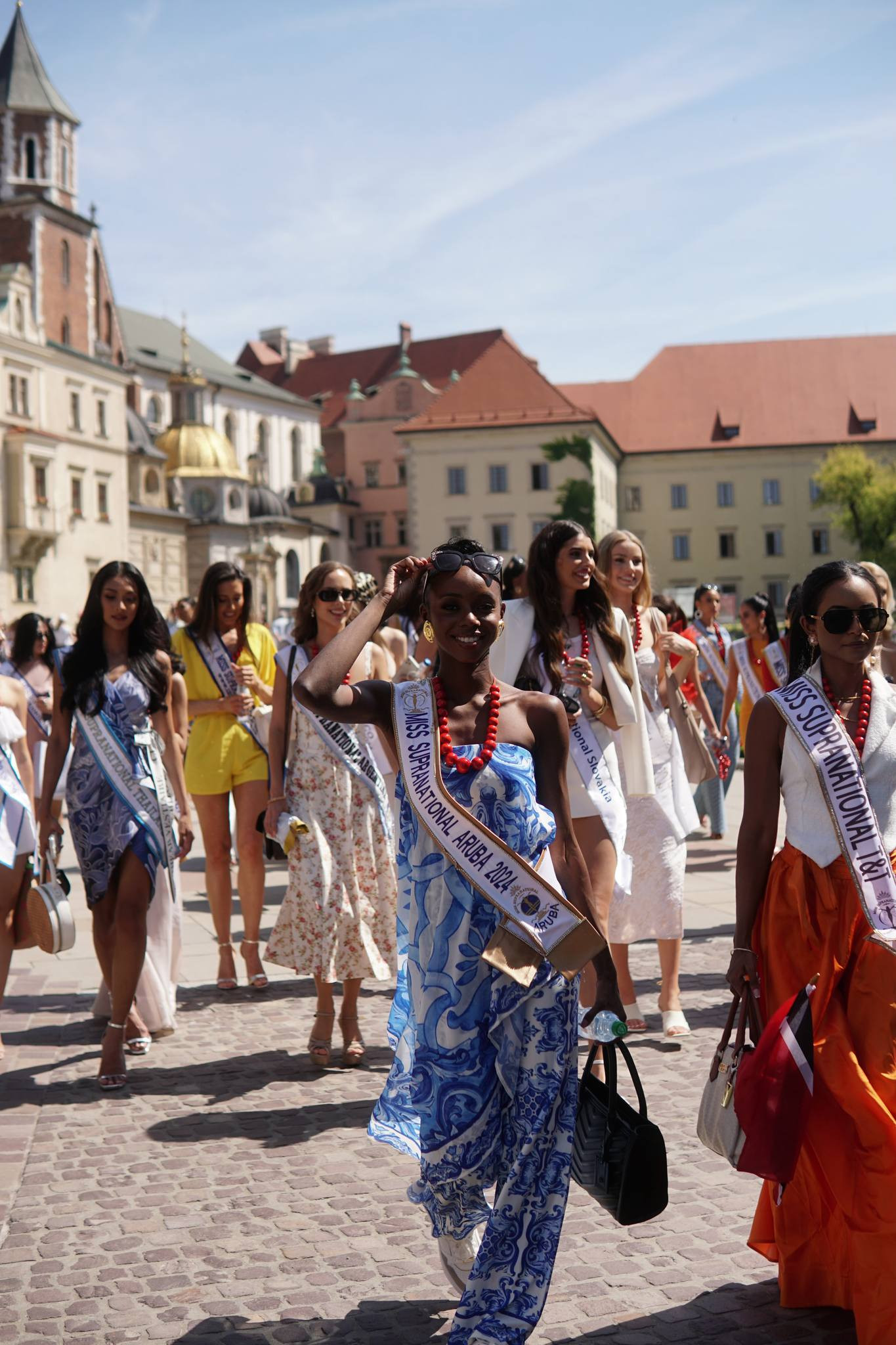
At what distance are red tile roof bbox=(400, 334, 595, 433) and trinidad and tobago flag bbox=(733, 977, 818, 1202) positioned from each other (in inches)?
2853

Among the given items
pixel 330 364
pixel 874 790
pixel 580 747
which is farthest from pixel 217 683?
pixel 330 364

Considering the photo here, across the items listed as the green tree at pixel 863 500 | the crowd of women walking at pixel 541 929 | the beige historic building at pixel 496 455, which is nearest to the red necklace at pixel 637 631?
the crowd of women walking at pixel 541 929

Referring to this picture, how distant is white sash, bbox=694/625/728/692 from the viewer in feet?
45.6

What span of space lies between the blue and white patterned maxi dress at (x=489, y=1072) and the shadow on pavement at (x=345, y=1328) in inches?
11.1

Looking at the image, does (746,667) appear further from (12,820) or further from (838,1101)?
(838,1101)

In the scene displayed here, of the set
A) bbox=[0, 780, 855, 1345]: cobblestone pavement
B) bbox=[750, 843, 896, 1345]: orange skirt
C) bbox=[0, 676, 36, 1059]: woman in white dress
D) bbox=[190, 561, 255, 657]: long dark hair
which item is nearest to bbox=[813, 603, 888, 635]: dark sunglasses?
bbox=[750, 843, 896, 1345]: orange skirt

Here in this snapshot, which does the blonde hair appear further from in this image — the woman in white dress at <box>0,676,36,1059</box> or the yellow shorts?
the woman in white dress at <box>0,676,36,1059</box>

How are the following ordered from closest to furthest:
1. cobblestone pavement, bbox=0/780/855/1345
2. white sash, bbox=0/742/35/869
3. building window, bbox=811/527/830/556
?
1. cobblestone pavement, bbox=0/780/855/1345
2. white sash, bbox=0/742/35/869
3. building window, bbox=811/527/830/556

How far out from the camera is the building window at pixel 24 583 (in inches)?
2562

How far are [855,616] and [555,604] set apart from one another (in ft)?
7.81

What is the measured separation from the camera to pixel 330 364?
4747 inches

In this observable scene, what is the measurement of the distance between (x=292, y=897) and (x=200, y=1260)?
246 cm

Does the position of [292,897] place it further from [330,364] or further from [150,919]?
[330,364]

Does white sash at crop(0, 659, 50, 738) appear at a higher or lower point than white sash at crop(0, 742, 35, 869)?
higher
